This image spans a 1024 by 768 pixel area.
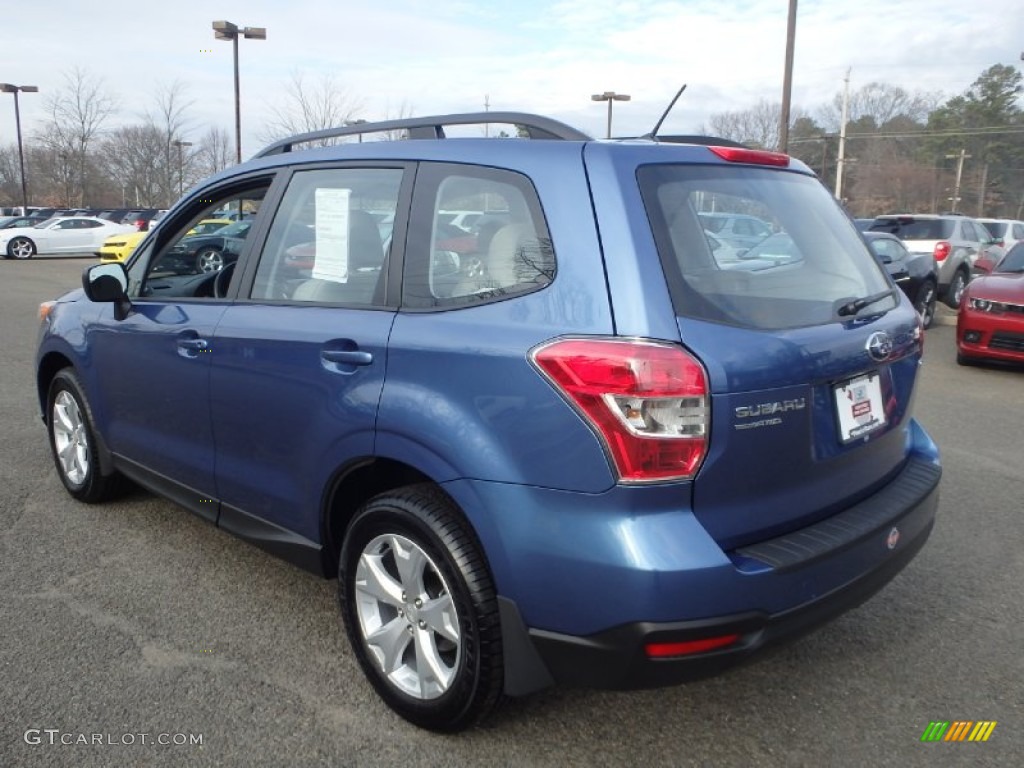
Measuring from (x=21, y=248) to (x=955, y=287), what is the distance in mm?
27727

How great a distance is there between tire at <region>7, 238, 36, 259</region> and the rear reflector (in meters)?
31.3

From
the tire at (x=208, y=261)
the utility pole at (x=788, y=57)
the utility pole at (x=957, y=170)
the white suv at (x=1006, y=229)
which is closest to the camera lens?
the tire at (x=208, y=261)

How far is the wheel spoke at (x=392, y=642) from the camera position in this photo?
260 centimetres

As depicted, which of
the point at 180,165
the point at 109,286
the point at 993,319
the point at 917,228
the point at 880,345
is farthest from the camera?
the point at 180,165

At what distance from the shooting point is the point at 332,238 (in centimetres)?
294

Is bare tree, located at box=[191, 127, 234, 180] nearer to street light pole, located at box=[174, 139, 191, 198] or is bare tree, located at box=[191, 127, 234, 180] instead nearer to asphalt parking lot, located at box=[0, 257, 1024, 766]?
street light pole, located at box=[174, 139, 191, 198]

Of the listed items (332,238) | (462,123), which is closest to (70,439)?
(332,238)

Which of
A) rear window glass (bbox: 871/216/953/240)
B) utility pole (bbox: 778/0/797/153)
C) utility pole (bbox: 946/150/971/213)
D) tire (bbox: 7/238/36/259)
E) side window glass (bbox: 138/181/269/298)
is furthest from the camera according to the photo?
utility pole (bbox: 946/150/971/213)

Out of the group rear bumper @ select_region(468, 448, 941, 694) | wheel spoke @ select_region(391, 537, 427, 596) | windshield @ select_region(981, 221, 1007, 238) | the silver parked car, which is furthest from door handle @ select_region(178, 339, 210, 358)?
windshield @ select_region(981, 221, 1007, 238)

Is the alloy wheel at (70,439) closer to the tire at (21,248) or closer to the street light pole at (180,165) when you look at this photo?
the tire at (21,248)

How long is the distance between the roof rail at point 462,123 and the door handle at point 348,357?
0.79 metres

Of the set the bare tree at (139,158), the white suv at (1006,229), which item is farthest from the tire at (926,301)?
the bare tree at (139,158)

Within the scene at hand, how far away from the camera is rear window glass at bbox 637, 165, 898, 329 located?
2225 mm

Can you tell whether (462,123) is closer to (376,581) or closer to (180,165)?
(376,581)
